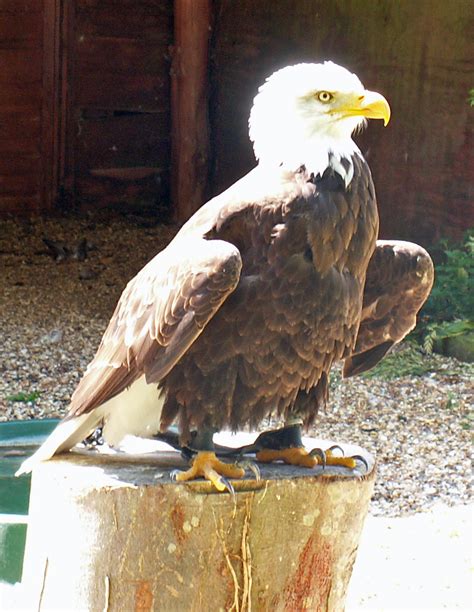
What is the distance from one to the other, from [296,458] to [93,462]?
1.78ft

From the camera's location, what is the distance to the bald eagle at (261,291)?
9.60 feet

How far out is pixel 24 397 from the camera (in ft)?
18.8

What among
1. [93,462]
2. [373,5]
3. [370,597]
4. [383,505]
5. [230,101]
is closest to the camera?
[93,462]

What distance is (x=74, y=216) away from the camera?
27.6ft

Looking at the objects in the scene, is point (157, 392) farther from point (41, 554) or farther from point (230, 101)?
point (230, 101)

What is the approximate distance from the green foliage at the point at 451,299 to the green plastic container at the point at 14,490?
2419 mm

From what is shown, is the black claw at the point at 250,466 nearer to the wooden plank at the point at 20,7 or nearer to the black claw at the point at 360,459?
the black claw at the point at 360,459

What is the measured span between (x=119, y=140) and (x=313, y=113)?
5.65 metres

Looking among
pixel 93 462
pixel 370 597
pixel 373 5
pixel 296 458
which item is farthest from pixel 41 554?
pixel 373 5

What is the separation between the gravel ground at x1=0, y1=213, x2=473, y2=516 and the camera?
5.04m

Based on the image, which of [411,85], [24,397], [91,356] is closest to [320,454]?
[24,397]

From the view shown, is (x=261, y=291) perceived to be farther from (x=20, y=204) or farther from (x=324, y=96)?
(x=20, y=204)

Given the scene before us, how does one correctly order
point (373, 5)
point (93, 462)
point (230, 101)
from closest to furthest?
point (93, 462) < point (373, 5) < point (230, 101)

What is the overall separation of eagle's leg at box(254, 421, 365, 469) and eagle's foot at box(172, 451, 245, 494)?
22 centimetres
